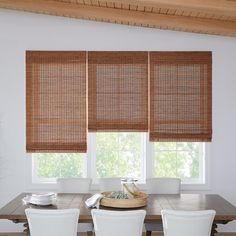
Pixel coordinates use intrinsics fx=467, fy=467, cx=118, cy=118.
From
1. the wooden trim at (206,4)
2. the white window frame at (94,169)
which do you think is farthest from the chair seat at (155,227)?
the wooden trim at (206,4)

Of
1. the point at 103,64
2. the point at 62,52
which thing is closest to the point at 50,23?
the point at 62,52

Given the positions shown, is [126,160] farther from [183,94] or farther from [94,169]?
[183,94]

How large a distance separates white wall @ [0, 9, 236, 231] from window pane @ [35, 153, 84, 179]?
0.76ft

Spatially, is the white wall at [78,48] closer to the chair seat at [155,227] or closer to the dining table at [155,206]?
the dining table at [155,206]

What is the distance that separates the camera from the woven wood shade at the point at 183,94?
6.35 m

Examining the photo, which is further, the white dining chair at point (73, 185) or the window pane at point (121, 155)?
the window pane at point (121, 155)

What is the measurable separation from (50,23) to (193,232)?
12.0 feet

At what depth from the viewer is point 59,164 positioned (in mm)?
6578

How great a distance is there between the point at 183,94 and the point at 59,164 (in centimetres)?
199

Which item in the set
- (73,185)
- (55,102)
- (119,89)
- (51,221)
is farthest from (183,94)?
(51,221)

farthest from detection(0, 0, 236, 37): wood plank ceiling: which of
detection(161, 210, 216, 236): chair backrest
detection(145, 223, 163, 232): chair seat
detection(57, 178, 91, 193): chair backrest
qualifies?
detection(161, 210, 216, 236): chair backrest

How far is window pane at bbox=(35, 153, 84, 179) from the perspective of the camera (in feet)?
21.5

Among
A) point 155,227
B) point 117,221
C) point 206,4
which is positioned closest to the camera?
point 117,221

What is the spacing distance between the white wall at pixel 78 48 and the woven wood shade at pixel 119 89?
19 centimetres
